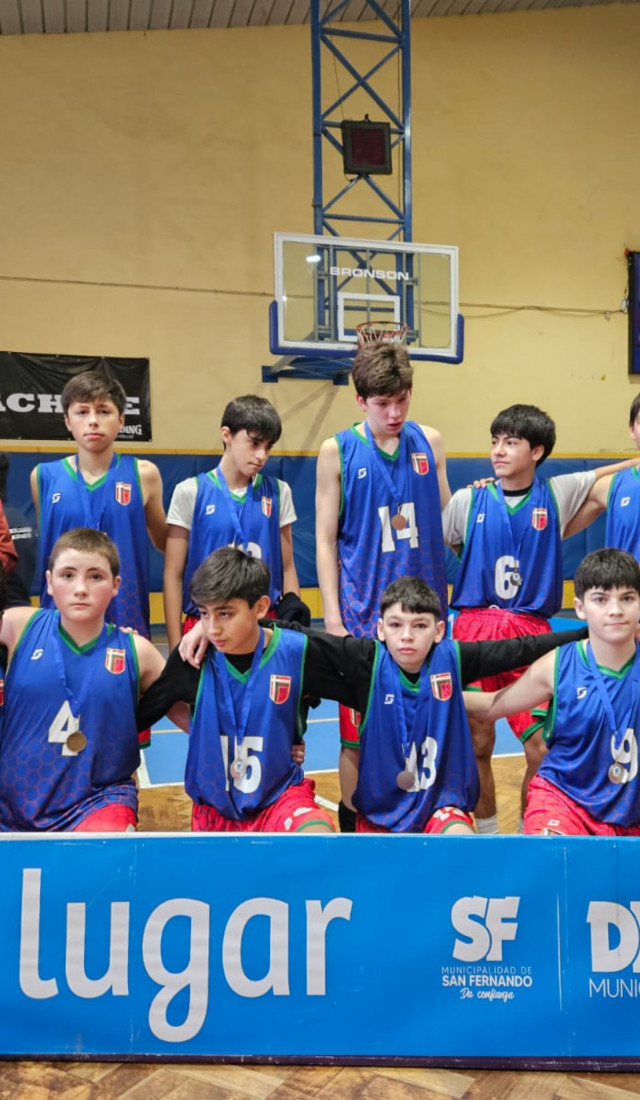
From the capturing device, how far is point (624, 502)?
3600 millimetres

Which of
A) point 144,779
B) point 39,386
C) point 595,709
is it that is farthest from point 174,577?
point 39,386

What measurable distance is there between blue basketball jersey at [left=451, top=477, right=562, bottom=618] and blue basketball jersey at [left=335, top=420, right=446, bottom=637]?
8.5 inches

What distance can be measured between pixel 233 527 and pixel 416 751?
3.97 feet

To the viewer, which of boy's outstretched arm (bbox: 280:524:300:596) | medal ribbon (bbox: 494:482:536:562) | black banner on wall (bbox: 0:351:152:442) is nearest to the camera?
medal ribbon (bbox: 494:482:536:562)

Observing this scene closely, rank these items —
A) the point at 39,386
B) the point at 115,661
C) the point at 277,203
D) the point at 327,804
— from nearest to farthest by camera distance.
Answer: the point at 115,661, the point at 327,804, the point at 39,386, the point at 277,203

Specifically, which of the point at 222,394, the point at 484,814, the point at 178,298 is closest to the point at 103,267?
the point at 178,298

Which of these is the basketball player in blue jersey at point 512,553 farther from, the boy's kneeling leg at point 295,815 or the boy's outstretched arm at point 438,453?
the boy's kneeling leg at point 295,815

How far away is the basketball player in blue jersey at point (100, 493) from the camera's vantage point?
11.4ft

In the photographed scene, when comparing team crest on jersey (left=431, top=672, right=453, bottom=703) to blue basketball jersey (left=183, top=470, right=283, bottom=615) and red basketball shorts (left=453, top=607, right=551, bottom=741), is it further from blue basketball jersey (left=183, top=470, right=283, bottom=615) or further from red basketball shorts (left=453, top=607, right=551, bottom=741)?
blue basketball jersey (left=183, top=470, right=283, bottom=615)

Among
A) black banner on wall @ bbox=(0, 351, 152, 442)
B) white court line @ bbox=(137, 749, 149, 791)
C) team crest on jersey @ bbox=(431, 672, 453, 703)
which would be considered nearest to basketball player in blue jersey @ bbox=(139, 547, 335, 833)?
team crest on jersey @ bbox=(431, 672, 453, 703)

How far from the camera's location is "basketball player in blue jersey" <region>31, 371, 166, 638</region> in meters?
3.48

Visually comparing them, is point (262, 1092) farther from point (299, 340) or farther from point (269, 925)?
point (299, 340)

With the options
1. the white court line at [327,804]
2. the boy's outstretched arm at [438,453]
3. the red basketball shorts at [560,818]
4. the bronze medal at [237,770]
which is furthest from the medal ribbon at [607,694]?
the white court line at [327,804]

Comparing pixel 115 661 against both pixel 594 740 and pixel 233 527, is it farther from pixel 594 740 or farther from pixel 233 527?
pixel 594 740
